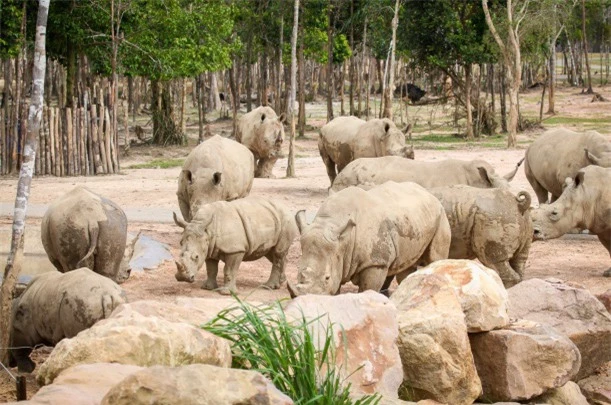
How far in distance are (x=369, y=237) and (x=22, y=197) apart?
3563 millimetres

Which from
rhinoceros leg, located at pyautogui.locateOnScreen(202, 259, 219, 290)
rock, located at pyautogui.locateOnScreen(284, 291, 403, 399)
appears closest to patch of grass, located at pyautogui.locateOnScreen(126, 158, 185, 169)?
rhinoceros leg, located at pyautogui.locateOnScreen(202, 259, 219, 290)

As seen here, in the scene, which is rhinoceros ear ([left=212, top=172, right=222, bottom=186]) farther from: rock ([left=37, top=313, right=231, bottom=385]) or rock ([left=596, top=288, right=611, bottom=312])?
rock ([left=37, top=313, right=231, bottom=385])

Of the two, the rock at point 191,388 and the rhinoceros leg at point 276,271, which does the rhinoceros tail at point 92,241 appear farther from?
the rock at point 191,388

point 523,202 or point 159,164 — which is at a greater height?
point 523,202

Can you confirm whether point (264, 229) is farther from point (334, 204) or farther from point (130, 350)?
point (130, 350)

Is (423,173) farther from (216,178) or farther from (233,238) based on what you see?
(233,238)

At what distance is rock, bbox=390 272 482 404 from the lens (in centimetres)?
876

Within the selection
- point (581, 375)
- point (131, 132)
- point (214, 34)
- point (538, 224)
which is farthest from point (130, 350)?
point (131, 132)

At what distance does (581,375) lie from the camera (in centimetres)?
1100

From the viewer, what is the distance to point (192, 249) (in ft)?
40.9

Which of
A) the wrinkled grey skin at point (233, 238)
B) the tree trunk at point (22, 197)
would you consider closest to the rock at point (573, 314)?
the wrinkled grey skin at point (233, 238)

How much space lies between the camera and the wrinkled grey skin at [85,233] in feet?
39.3

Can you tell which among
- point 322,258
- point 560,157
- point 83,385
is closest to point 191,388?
point 83,385

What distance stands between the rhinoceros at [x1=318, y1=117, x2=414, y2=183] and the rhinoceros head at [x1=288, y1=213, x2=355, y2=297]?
1005 cm
